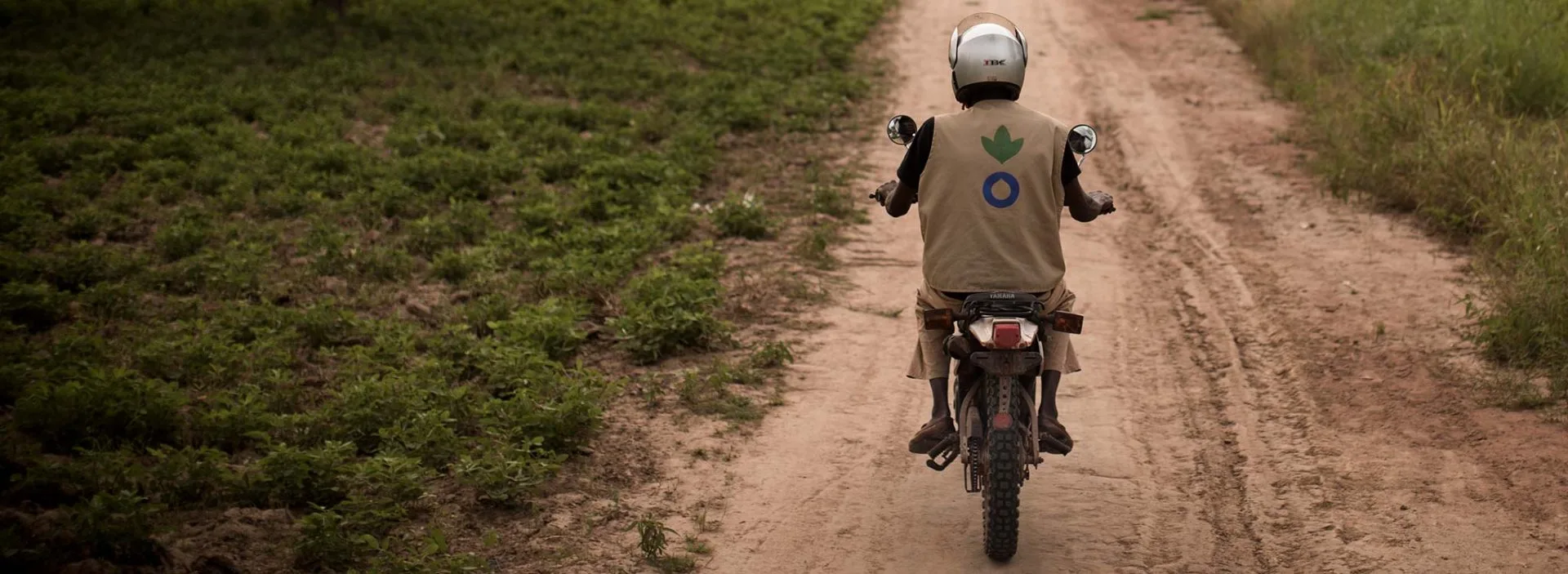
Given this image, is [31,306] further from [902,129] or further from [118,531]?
[902,129]

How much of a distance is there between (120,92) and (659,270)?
743 centimetres

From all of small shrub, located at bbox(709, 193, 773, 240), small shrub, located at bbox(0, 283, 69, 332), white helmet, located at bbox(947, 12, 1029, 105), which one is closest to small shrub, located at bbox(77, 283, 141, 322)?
small shrub, located at bbox(0, 283, 69, 332)

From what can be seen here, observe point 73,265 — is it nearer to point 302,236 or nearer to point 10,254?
point 10,254

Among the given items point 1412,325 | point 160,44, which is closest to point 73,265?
point 160,44

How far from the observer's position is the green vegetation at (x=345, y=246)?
6.07 meters

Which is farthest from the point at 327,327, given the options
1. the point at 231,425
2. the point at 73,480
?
the point at 73,480

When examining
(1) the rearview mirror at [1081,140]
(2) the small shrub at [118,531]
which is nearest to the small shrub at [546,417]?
(2) the small shrub at [118,531]

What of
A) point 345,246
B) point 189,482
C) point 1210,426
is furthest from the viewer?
point 345,246

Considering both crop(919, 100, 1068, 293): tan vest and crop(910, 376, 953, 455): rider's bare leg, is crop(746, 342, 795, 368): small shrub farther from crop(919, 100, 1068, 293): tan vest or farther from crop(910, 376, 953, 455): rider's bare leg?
crop(919, 100, 1068, 293): tan vest

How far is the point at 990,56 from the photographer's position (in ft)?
17.3

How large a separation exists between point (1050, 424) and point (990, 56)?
5.31 feet

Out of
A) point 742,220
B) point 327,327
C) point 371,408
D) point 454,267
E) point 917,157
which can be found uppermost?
point 917,157

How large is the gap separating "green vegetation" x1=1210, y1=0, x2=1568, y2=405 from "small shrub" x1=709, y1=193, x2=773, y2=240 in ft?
16.3

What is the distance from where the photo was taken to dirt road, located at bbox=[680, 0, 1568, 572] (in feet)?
18.5
